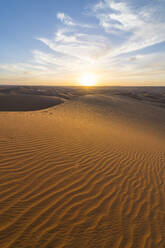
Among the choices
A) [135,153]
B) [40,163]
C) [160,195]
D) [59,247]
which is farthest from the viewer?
[135,153]

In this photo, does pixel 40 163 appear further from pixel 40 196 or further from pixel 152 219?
pixel 152 219

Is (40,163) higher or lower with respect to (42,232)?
higher

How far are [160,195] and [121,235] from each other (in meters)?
1.76

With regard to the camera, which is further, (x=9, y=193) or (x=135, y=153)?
(x=135, y=153)

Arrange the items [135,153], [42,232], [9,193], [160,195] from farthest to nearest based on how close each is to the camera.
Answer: [135,153]
[160,195]
[9,193]
[42,232]

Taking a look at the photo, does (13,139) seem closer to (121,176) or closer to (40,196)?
(40,196)

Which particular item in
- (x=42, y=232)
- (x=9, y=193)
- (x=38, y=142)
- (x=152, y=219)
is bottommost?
(x=152, y=219)

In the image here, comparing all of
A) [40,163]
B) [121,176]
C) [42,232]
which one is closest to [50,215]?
[42,232]

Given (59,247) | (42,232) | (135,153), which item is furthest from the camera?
(135,153)

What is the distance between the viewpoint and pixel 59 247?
204cm

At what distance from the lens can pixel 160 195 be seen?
351cm

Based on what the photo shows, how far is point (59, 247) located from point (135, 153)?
15.5 ft

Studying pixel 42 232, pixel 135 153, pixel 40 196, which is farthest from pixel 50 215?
pixel 135 153

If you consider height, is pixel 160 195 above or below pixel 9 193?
below
